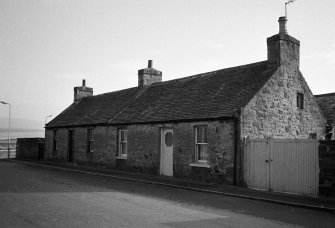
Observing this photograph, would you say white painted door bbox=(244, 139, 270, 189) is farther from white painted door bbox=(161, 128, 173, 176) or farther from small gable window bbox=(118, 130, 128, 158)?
small gable window bbox=(118, 130, 128, 158)

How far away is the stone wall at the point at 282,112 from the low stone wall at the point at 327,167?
147 inches

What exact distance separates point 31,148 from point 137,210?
2796 cm

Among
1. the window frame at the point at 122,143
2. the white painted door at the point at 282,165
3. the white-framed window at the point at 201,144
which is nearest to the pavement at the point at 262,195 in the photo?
the white painted door at the point at 282,165

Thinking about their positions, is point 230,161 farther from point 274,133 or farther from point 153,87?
point 153,87

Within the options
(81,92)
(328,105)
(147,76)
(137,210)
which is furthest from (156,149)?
(81,92)

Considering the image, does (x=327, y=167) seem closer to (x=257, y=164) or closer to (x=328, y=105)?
(x=257, y=164)

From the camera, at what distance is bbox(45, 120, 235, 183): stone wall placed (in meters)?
15.6

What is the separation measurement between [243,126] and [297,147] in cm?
282

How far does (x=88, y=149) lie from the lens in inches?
1025

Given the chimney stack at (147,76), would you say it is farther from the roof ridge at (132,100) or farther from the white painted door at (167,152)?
the white painted door at (167,152)

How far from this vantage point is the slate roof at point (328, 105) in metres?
21.2

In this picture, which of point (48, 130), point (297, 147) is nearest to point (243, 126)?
point (297, 147)

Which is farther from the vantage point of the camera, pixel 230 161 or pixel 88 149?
pixel 88 149

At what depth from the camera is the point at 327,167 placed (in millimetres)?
12117
